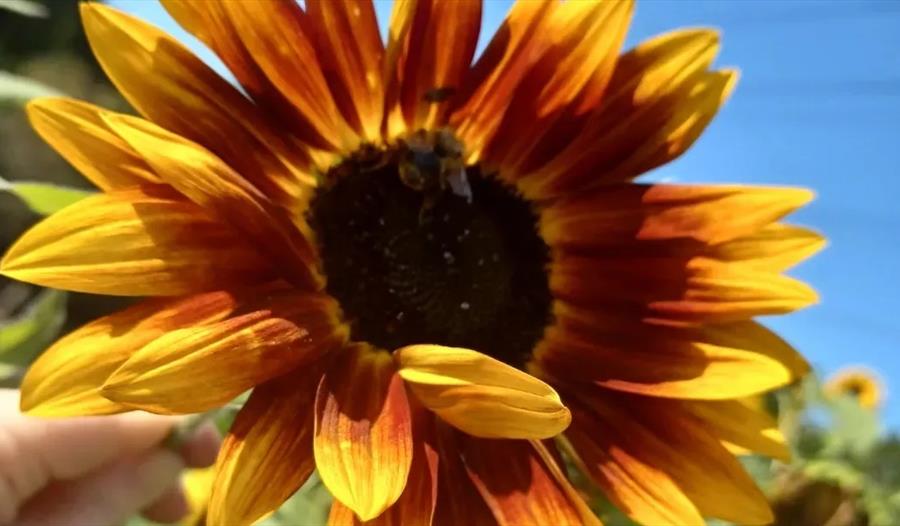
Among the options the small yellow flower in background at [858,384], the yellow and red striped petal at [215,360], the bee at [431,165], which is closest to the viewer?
the yellow and red striped petal at [215,360]

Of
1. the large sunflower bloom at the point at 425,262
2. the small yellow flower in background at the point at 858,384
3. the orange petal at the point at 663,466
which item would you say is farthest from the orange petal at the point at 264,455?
the small yellow flower in background at the point at 858,384

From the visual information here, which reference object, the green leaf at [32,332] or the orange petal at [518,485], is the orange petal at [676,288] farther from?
the green leaf at [32,332]

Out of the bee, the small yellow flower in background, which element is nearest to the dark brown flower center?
the bee

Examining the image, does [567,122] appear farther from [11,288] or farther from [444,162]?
[11,288]

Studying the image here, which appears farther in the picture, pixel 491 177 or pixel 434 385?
pixel 491 177

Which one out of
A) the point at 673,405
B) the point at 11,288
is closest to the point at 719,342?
the point at 673,405

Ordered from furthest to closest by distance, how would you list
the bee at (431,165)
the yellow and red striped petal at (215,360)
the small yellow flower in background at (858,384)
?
the small yellow flower in background at (858,384)
the bee at (431,165)
the yellow and red striped petal at (215,360)
